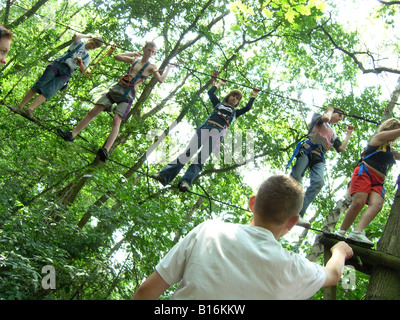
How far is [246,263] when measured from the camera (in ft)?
5.05

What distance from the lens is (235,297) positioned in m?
1.49

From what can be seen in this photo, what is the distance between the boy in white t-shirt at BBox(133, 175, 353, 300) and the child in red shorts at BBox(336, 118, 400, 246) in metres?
2.81

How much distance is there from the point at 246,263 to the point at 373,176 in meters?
3.39

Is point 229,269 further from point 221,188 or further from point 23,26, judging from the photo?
point 23,26

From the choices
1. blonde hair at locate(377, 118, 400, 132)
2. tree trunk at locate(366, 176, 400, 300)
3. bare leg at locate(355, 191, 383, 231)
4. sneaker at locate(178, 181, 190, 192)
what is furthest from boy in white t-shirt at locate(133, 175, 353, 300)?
sneaker at locate(178, 181, 190, 192)

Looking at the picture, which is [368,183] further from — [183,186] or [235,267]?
[235,267]

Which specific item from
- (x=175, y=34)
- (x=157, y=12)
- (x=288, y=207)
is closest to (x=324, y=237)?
(x=288, y=207)

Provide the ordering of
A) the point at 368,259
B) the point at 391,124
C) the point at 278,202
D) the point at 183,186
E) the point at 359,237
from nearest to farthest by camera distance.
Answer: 1. the point at 278,202
2. the point at 368,259
3. the point at 359,237
4. the point at 391,124
5. the point at 183,186

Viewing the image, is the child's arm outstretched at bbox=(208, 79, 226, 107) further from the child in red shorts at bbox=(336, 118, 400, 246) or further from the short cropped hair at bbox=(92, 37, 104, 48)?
the child in red shorts at bbox=(336, 118, 400, 246)

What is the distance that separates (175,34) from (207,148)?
7375 mm

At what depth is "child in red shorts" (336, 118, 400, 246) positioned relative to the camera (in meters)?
4.31

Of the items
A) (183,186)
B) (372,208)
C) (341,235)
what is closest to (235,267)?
(341,235)

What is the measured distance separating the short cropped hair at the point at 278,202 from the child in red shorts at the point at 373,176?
279 cm

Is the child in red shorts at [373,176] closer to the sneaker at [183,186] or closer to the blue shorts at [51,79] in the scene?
the sneaker at [183,186]
